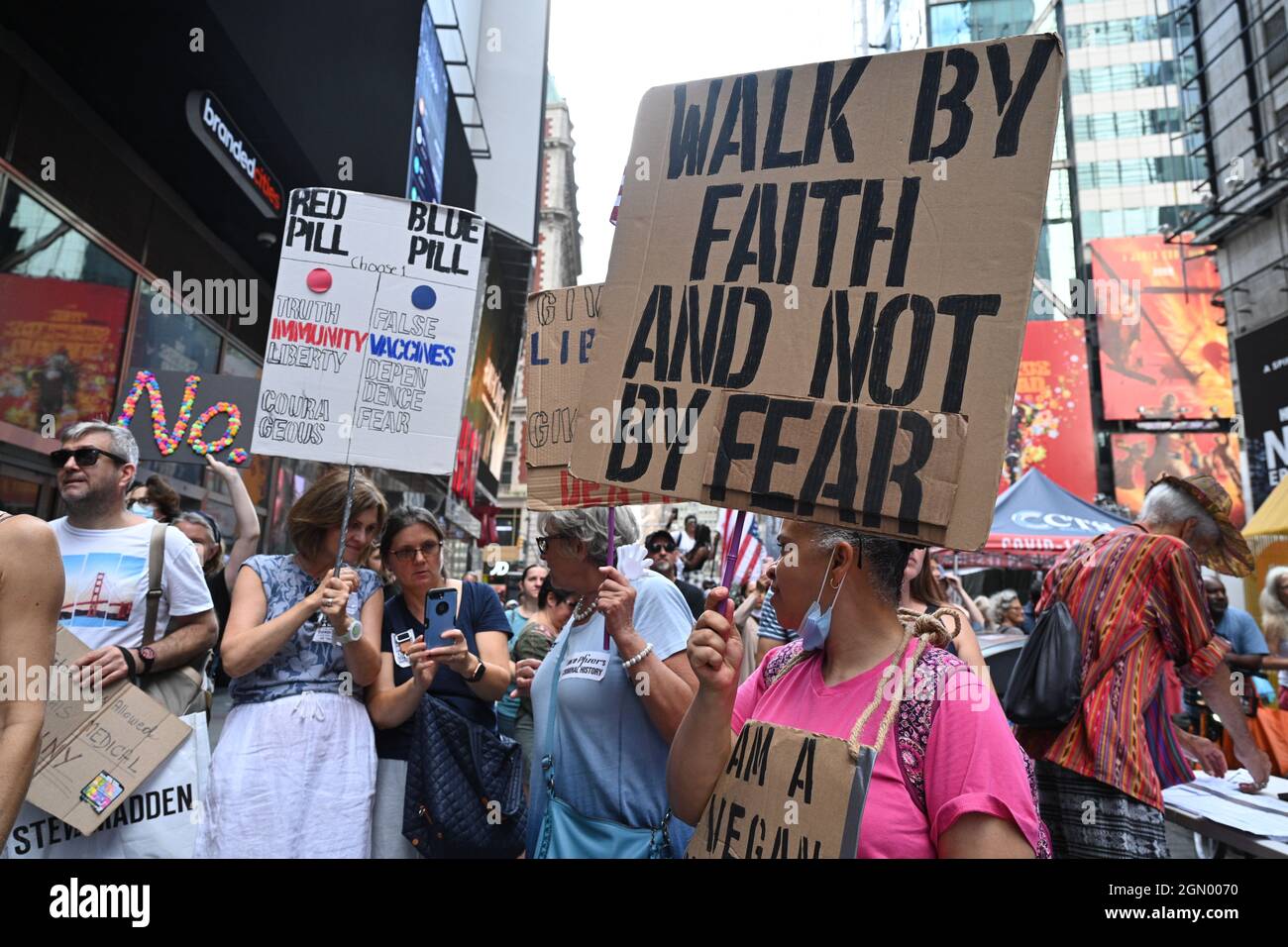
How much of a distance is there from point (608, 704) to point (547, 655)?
26.4 inches

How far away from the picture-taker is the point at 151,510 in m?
4.65

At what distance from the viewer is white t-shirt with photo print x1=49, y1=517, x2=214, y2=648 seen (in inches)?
128

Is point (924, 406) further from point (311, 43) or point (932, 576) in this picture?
point (311, 43)

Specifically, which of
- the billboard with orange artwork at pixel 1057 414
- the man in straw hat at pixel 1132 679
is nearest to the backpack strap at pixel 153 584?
the man in straw hat at pixel 1132 679

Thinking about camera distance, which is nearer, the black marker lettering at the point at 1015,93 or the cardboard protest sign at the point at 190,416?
the black marker lettering at the point at 1015,93

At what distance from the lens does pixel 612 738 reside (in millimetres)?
2865

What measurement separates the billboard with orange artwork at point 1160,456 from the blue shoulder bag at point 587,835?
42.6 metres

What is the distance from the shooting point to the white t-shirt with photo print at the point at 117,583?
10.7 ft

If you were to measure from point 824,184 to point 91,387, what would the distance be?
744 centimetres

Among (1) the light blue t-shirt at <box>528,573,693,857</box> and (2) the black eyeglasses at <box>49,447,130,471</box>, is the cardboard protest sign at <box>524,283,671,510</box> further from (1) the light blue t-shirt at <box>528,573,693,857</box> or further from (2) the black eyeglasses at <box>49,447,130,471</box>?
(2) the black eyeglasses at <box>49,447,130,471</box>

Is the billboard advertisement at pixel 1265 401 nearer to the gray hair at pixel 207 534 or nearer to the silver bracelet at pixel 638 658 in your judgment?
the silver bracelet at pixel 638 658

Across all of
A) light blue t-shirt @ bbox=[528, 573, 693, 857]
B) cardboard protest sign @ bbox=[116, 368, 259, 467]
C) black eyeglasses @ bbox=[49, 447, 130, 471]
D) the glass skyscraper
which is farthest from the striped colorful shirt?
the glass skyscraper

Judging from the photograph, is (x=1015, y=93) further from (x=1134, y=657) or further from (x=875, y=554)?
(x=1134, y=657)
